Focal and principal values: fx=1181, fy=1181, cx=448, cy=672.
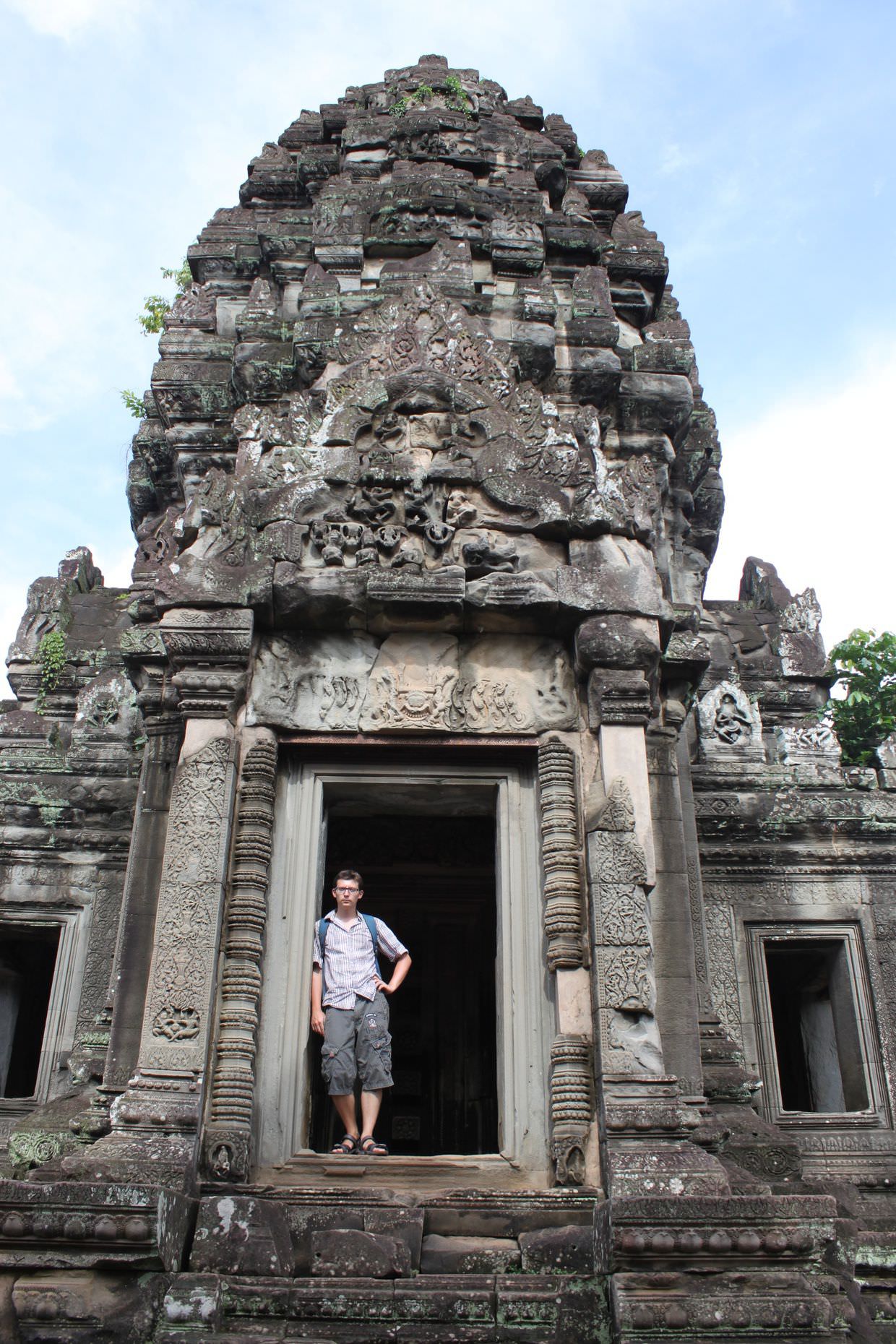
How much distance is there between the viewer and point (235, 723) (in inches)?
289

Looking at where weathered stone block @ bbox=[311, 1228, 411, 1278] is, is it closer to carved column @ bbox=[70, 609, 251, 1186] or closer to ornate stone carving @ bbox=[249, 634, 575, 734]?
carved column @ bbox=[70, 609, 251, 1186]

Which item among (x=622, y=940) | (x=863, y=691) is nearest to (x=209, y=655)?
(x=622, y=940)

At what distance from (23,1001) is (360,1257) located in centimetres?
649

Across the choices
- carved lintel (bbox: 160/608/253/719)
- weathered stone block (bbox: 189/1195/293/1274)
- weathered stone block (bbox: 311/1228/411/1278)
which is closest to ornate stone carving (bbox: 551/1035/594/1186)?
weathered stone block (bbox: 311/1228/411/1278)

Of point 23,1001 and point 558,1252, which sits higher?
point 23,1001

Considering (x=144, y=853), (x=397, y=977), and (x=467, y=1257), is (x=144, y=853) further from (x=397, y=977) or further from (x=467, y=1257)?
(x=467, y=1257)

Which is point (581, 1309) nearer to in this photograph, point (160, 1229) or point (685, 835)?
point (160, 1229)

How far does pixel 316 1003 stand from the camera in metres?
7.03

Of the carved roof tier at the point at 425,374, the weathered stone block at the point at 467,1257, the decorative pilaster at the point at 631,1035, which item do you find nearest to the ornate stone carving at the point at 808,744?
the carved roof tier at the point at 425,374

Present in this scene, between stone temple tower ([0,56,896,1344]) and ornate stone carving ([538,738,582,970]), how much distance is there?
26 millimetres

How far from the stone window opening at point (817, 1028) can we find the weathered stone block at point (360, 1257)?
4.80 meters

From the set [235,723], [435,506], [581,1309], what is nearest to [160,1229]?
[581,1309]

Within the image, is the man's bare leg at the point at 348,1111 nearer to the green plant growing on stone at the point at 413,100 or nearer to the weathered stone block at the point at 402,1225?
the weathered stone block at the point at 402,1225

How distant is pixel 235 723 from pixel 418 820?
499cm
